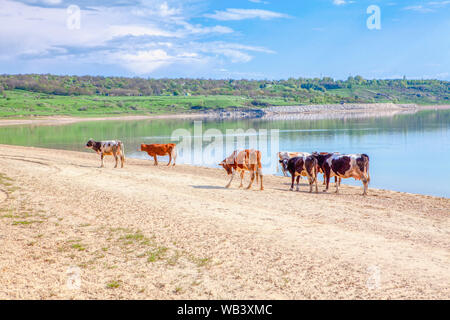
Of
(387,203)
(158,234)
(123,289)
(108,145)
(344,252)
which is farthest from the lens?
(108,145)

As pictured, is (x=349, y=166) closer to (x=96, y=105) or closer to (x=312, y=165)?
(x=312, y=165)

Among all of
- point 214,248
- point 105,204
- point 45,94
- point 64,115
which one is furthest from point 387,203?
point 45,94

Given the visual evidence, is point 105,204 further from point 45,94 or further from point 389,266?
point 45,94

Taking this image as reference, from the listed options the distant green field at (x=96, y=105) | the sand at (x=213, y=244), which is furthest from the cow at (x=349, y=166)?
the distant green field at (x=96, y=105)

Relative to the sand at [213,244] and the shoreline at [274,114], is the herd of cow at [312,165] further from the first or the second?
the shoreline at [274,114]

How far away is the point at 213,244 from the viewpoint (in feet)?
33.4

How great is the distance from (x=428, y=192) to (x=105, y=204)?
17932 millimetres

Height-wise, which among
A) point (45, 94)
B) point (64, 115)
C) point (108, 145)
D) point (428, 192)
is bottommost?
point (428, 192)

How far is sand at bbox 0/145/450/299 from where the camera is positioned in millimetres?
7652

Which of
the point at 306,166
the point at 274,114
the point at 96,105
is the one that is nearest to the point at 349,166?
the point at 306,166

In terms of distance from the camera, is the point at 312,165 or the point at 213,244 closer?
the point at 213,244

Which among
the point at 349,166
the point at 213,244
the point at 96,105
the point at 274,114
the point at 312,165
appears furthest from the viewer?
the point at 274,114

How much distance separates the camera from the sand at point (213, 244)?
7.65 meters
